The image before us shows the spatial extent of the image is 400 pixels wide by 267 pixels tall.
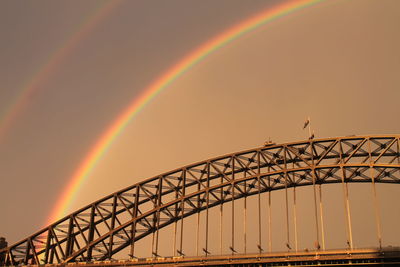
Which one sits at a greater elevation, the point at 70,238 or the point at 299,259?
the point at 70,238

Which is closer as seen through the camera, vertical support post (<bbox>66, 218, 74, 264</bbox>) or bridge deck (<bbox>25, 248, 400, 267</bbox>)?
bridge deck (<bbox>25, 248, 400, 267</bbox>)

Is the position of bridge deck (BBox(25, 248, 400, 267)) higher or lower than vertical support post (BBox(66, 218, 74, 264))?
lower

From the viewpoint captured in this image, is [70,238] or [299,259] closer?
[299,259]

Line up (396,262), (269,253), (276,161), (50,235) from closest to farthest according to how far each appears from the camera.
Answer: (396,262)
(269,253)
(276,161)
(50,235)

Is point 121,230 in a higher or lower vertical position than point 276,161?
lower

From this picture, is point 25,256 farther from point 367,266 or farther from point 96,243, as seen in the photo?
point 367,266

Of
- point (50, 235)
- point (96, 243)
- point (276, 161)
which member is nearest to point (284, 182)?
point (276, 161)

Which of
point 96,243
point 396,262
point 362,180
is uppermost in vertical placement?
point 362,180

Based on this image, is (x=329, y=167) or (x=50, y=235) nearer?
(x=329, y=167)

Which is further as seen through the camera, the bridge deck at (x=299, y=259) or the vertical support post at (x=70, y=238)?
the vertical support post at (x=70, y=238)

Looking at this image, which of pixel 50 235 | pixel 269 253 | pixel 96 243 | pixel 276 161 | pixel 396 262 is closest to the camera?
pixel 396 262

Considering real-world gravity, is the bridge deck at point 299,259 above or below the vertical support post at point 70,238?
below
